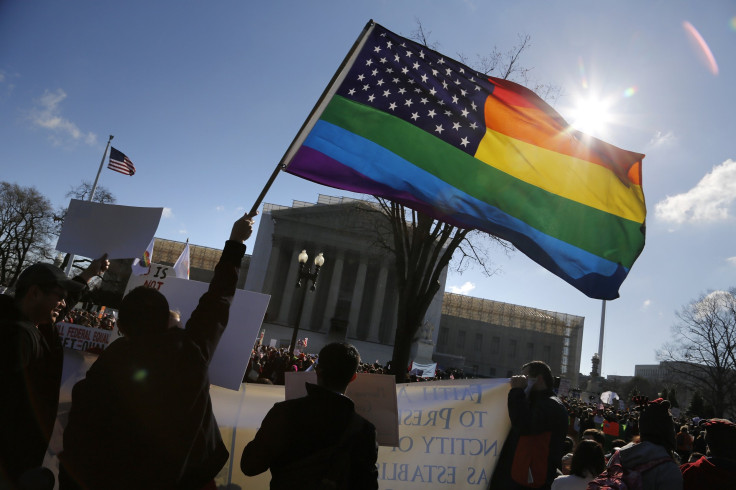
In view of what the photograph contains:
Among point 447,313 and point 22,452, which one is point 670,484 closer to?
point 22,452

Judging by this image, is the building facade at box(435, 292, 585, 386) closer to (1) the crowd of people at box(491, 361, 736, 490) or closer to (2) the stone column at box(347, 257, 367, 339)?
(2) the stone column at box(347, 257, 367, 339)

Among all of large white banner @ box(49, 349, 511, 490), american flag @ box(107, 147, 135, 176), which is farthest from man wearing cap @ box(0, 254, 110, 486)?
american flag @ box(107, 147, 135, 176)

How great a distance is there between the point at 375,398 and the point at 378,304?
4695 cm

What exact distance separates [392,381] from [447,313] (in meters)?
78.9

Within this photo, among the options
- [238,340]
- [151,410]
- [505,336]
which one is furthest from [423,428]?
[505,336]

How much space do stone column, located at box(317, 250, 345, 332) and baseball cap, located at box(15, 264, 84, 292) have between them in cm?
4618

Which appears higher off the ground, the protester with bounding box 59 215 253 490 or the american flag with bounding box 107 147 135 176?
the american flag with bounding box 107 147 135 176

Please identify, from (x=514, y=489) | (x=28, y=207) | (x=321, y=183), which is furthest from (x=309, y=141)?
(x=28, y=207)

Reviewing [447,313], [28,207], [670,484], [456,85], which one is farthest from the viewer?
[447,313]

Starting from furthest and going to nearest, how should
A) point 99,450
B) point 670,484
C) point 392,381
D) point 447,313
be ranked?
point 447,313, point 392,381, point 670,484, point 99,450

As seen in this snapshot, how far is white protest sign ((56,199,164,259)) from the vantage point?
4031mm

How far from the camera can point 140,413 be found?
2.00 metres

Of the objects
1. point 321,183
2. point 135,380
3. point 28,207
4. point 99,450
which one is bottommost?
point 99,450

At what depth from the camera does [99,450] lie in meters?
1.99
